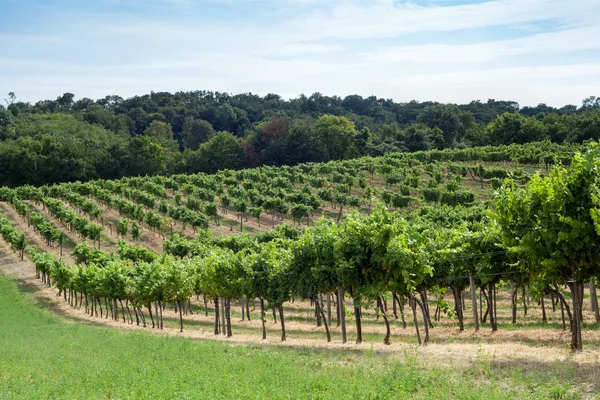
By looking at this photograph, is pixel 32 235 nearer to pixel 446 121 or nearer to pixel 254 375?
pixel 254 375

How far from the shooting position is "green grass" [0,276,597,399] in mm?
13930

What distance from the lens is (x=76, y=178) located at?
105875 millimetres

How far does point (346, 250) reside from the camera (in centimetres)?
2409

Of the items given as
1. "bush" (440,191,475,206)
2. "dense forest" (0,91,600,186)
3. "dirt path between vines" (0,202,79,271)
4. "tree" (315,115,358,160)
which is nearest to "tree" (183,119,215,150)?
"dense forest" (0,91,600,186)

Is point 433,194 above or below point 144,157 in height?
below

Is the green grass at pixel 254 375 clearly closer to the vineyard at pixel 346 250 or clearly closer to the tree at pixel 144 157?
the vineyard at pixel 346 250

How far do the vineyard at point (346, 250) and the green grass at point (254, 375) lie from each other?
12.5 feet

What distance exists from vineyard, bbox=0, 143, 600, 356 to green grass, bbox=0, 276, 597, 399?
3.81m

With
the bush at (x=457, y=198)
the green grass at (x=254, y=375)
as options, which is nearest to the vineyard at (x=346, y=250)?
the bush at (x=457, y=198)

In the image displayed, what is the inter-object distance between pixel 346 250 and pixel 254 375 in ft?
28.8

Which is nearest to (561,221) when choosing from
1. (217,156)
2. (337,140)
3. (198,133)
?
(217,156)

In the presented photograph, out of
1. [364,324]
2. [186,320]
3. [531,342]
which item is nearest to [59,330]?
[186,320]

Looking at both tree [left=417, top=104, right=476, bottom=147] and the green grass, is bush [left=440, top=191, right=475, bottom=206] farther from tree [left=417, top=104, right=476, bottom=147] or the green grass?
tree [left=417, top=104, right=476, bottom=147]

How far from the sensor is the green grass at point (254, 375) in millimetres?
13930
